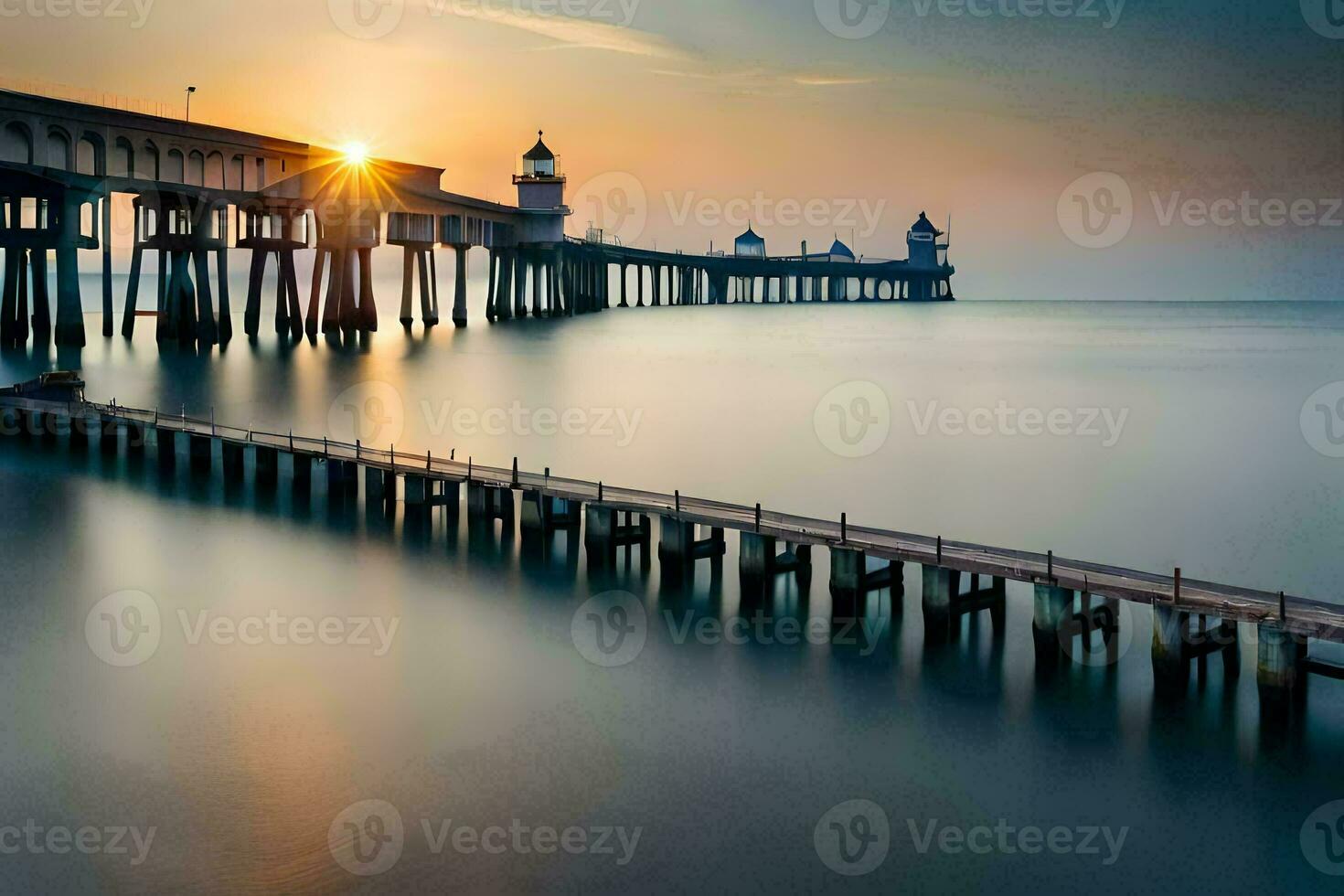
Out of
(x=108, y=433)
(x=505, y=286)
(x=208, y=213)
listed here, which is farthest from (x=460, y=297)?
(x=108, y=433)

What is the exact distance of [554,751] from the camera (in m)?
19.5

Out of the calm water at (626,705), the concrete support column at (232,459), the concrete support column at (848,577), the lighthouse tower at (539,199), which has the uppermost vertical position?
the lighthouse tower at (539,199)

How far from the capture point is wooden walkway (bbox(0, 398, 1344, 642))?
19.5 meters

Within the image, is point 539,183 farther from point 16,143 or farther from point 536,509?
point 536,509

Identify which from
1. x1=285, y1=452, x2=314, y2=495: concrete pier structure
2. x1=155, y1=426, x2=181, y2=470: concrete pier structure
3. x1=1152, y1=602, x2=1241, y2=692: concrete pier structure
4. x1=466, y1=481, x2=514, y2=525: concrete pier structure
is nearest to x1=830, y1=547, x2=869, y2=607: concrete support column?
x1=1152, y1=602, x2=1241, y2=692: concrete pier structure

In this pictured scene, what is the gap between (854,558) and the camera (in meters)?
24.1

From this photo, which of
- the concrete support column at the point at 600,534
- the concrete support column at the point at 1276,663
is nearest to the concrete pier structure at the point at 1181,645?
the concrete support column at the point at 1276,663

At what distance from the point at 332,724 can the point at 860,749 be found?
25.3 ft

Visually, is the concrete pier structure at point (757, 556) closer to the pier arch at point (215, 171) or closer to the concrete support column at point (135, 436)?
the concrete support column at point (135, 436)

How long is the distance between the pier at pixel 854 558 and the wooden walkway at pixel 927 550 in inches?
1.1

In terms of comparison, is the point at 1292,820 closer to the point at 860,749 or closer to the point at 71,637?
the point at 860,749

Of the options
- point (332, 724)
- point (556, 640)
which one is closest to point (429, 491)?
point (556, 640)

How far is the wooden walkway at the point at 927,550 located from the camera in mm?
19453

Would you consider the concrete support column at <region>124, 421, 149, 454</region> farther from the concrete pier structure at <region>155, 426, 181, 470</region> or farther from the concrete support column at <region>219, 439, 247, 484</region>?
the concrete support column at <region>219, 439, 247, 484</region>
